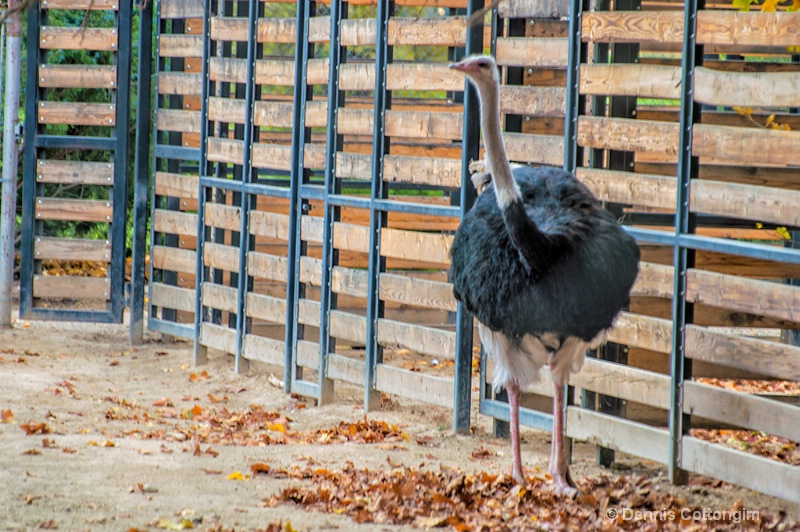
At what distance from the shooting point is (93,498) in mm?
5059

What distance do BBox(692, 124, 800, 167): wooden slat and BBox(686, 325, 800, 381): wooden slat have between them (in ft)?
2.57

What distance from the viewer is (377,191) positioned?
7316 millimetres

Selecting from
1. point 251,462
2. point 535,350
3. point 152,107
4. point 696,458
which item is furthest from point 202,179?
point 696,458

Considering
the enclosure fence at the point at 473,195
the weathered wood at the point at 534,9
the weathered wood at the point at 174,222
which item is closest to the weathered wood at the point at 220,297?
the enclosure fence at the point at 473,195

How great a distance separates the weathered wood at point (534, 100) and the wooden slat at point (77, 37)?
505 cm

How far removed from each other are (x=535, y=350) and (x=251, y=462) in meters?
1.57

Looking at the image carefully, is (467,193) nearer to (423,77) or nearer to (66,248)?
(423,77)

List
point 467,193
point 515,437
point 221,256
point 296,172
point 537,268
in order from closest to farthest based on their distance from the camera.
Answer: point 537,268, point 515,437, point 467,193, point 296,172, point 221,256

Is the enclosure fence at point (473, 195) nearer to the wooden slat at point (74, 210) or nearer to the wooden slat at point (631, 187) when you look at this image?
the wooden slat at point (631, 187)

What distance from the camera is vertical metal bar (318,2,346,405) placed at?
25.2 feet

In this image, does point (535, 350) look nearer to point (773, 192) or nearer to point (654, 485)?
point (654, 485)

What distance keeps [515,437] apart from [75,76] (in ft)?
21.1

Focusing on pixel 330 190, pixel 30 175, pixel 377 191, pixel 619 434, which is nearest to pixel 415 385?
pixel 377 191

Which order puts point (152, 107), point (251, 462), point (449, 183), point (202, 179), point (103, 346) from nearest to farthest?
point (251, 462)
point (449, 183)
point (202, 179)
point (103, 346)
point (152, 107)
